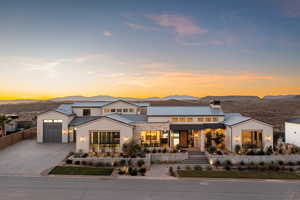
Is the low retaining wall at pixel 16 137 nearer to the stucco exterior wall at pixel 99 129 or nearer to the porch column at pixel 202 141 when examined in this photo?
the stucco exterior wall at pixel 99 129

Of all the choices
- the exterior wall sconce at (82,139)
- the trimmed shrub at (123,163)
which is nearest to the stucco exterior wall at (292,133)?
the trimmed shrub at (123,163)

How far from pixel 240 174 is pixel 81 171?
619 inches

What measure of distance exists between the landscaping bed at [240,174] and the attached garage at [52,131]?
21871 mm

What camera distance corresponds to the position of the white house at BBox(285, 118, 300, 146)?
29.8 m

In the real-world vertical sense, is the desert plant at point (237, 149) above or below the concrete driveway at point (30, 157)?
above

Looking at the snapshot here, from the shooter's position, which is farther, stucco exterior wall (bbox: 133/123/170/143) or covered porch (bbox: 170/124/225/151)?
covered porch (bbox: 170/124/225/151)

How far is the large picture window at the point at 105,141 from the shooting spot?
27047 mm

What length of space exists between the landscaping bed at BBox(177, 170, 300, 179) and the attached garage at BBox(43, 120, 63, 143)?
2187cm

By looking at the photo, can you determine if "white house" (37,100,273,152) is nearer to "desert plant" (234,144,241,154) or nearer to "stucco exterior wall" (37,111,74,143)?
"stucco exterior wall" (37,111,74,143)

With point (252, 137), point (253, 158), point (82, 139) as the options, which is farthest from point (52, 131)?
point (252, 137)

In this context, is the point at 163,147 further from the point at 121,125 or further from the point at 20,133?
the point at 20,133

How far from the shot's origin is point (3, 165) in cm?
2203

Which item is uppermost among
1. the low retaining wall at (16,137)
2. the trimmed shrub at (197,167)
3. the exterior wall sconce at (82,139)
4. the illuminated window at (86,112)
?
the illuminated window at (86,112)

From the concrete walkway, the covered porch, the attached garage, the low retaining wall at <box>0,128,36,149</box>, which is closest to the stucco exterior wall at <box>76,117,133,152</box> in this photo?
the concrete walkway
